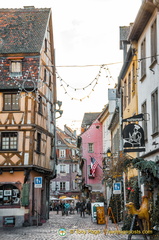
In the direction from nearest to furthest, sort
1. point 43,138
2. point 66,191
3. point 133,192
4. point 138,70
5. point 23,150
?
1. point 133,192
2. point 138,70
3. point 23,150
4. point 43,138
5. point 66,191

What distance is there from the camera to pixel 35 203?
29.7 meters

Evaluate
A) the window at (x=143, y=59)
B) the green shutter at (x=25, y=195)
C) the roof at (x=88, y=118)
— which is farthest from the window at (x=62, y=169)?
the window at (x=143, y=59)

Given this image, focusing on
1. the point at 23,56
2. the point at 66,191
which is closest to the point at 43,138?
the point at 23,56

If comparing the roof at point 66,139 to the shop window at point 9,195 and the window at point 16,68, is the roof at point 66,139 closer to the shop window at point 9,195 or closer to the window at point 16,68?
the window at point 16,68

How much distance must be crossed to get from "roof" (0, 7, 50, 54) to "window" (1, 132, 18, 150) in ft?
18.0

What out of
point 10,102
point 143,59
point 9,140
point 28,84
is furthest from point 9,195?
point 143,59

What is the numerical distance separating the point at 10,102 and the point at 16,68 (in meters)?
2.42

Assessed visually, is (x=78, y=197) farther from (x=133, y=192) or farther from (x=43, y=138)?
(x=133, y=192)

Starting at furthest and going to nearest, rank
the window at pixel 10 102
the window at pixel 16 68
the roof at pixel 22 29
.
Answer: the roof at pixel 22 29
the window at pixel 16 68
the window at pixel 10 102

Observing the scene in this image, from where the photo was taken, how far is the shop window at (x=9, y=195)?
92.2 feet

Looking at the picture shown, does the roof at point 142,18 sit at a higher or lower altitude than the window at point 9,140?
higher

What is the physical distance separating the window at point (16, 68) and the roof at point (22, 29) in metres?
0.77

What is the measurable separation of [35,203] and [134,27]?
14143mm

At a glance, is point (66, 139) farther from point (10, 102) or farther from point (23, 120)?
point (23, 120)
